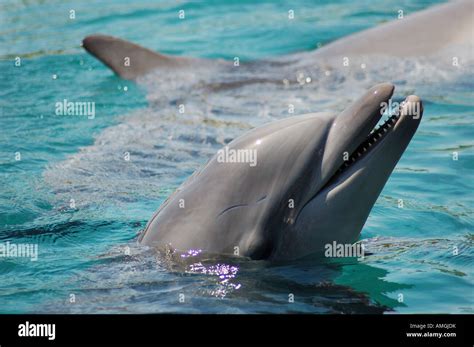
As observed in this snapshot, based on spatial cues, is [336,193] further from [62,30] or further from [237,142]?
[62,30]

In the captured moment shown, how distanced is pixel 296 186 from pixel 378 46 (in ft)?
24.3

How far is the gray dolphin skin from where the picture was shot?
6.27 meters

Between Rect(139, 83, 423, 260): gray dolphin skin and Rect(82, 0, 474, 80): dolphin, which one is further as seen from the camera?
Rect(82, 0, 474, 80): dolphin

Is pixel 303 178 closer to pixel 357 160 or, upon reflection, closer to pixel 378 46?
pixel 357 160

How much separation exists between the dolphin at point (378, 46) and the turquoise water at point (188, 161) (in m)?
0.25

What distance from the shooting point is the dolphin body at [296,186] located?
6270 millimetres

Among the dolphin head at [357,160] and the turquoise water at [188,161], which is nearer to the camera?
the dolphin head at [357,160]

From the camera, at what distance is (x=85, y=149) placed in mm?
10555
